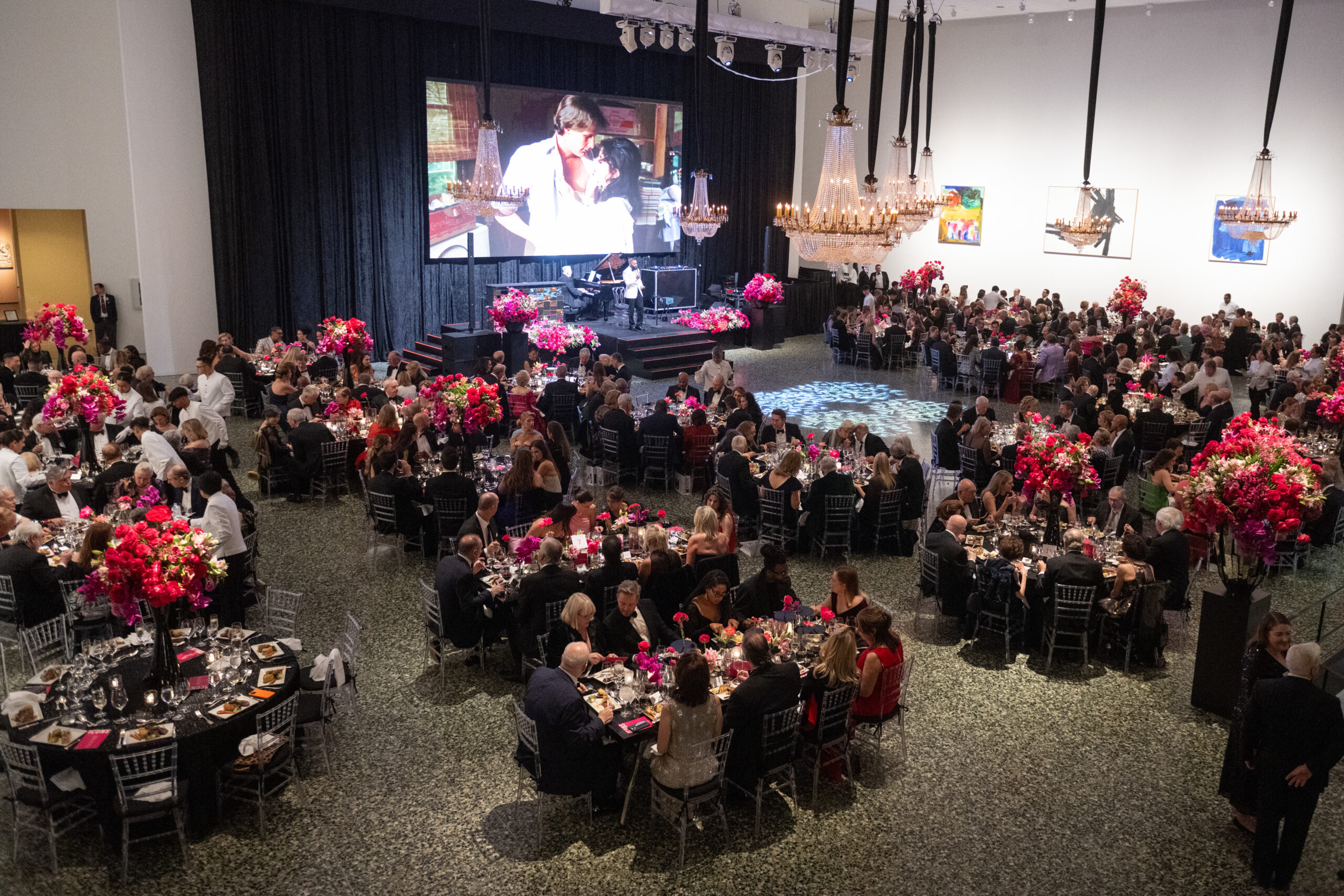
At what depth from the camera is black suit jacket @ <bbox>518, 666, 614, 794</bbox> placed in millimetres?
5551

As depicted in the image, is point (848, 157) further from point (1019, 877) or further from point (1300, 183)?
point (1300, 183)

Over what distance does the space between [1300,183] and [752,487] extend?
15.5 metres

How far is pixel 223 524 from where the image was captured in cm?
740

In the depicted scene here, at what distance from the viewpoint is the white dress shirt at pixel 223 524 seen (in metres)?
7.34

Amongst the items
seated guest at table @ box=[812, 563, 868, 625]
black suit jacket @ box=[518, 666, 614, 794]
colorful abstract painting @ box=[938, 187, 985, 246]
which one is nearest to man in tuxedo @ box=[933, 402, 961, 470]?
seated guest at table @ box=[812, 563, 868, 625]

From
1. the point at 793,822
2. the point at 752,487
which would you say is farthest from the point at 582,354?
the point at 793,822

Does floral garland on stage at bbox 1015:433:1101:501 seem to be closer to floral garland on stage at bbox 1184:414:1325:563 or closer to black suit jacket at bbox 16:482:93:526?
floral garland on stage at bbox 1184:414:1325:563

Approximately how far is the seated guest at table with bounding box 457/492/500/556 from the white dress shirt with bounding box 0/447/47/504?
12.9ft

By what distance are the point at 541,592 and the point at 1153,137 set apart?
63.2 ft

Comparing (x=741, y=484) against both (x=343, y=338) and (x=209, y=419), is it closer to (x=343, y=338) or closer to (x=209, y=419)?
(x=209, y=419)

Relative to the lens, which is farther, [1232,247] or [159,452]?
[1232,247]

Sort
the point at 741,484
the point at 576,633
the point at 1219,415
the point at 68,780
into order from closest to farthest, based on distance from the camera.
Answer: the point at 68,780
the point at 576,633
the point at 741,484
the point at 1219,415

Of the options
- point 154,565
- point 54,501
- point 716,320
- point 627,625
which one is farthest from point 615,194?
point 154,565

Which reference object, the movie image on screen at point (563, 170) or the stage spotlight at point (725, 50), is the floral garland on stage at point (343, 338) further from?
the stage spotlight at point (725, 50)
